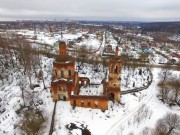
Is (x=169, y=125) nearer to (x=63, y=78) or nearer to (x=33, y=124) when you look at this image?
(x=63, y=78)

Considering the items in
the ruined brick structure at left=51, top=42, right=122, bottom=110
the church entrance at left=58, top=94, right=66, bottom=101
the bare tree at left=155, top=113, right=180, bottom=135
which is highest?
the ruined brick structure at left=51, top=42, right=122, bottom=110

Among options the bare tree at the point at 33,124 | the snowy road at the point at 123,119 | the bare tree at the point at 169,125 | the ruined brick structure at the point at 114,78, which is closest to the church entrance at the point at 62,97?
the bare tree at the point at 33,124

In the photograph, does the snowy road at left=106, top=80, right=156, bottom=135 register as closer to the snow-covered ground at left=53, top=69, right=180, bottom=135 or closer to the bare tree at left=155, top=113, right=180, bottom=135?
the snow-covered ground at left=53, top=69, right=180, bottom=135

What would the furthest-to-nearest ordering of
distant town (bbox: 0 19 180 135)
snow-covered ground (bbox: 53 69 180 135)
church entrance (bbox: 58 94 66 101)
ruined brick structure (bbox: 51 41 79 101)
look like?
church entrance (bbox: 58 94 66 101) < ruined brick structure (bbox: 51 41 79 101) < snow-covered ground (bbox: 53 69 180 135) < distant town (bbox: 0 19 180 135)

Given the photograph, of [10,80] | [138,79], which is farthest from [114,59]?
[10,80]

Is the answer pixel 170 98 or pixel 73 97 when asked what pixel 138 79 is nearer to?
pixel 170 98

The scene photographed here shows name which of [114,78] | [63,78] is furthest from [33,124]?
[114,78]

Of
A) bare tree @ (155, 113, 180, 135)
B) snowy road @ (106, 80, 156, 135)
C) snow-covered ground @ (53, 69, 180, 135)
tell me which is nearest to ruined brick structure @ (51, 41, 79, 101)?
snow-covered ground @ (53, 69, 180, 135)

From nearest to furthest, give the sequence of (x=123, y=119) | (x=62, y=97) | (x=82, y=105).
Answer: (x=123, y=119), (x=82, y=105), (x=62, y=97)

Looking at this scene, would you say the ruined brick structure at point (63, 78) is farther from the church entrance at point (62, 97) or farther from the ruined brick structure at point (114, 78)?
the ruined brick structure at point (114, 78)
